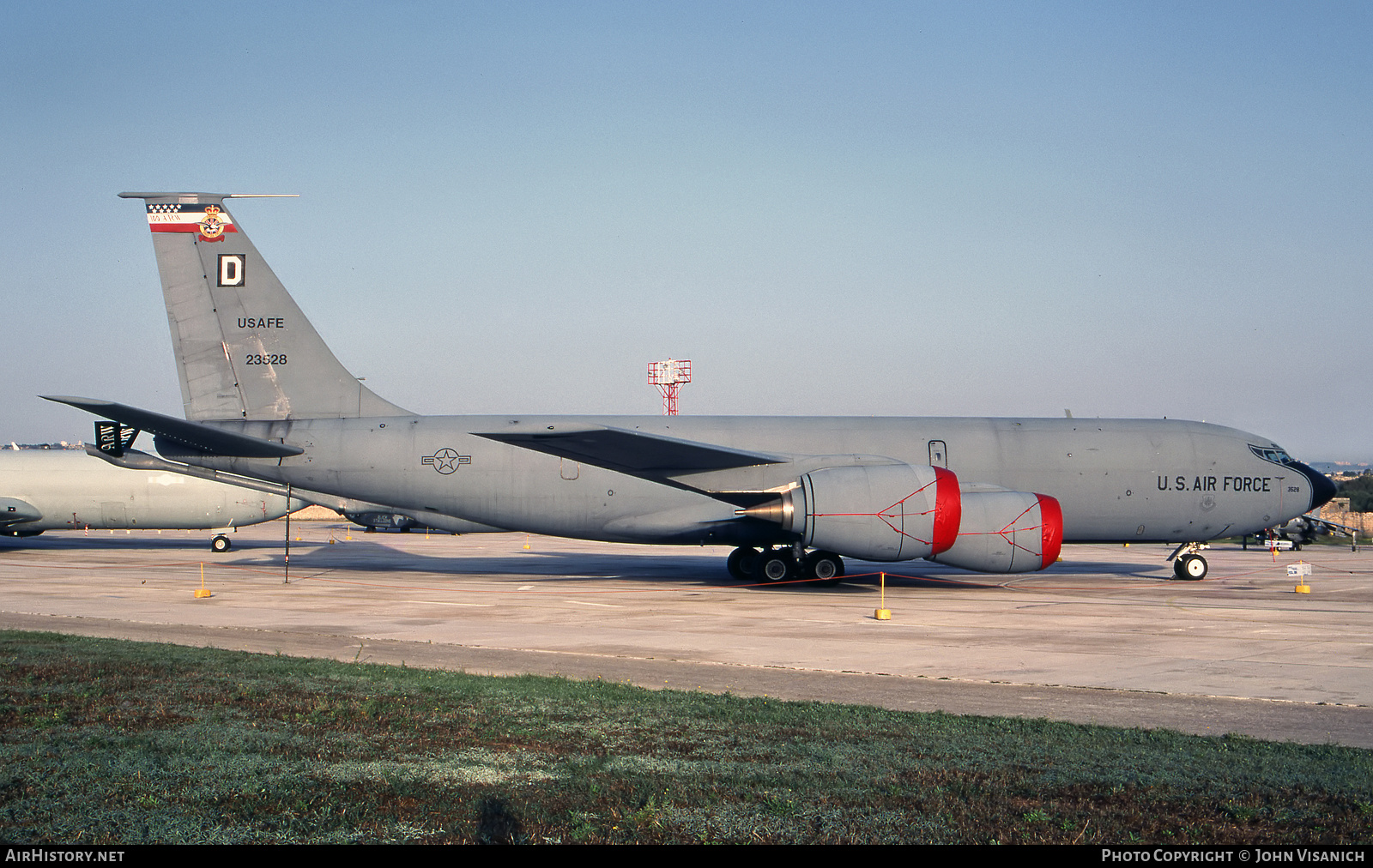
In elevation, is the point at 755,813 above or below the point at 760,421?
below

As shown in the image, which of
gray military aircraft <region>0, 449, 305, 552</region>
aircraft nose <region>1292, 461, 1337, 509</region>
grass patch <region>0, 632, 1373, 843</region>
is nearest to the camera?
grass patch <region>0, 632, 1373, 843</region>

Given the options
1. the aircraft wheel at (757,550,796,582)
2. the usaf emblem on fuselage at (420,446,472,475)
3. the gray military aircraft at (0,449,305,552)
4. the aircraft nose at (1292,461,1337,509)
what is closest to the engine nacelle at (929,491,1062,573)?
the aircraft wheel at (757,550,796,582)

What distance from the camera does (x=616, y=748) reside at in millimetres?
7109

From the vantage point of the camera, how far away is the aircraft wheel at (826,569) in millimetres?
22250

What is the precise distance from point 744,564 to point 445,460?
717cm

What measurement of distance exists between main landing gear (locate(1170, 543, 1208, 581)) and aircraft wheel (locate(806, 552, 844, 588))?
8701mm

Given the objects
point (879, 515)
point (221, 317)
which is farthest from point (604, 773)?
point (221, 317)

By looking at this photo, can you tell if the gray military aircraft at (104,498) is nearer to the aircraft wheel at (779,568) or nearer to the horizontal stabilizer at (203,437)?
the horizontal stabilizer at (203,437)

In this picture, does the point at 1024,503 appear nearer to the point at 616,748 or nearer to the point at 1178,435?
the point at 1178,435

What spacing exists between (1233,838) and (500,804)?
386cm

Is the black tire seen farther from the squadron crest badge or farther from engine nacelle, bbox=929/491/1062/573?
the squadron crest badge

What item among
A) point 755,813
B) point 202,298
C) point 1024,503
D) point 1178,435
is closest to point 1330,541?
point 1178,435

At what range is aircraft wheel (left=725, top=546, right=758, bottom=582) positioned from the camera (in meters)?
23.1

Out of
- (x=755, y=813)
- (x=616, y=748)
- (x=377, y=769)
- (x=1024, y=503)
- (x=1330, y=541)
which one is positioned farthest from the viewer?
(x=1330, y=541)
